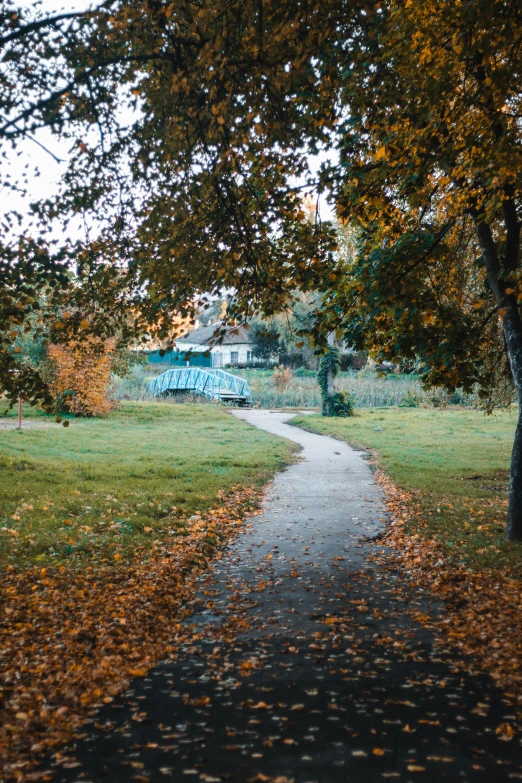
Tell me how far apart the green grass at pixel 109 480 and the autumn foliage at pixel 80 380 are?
329 cm

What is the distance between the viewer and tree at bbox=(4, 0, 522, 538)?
5676 mm

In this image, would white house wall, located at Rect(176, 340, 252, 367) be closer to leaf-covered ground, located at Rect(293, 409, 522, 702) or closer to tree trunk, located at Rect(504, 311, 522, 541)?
leaf-covered ground, located at Rect(293, 409, 522, 702)

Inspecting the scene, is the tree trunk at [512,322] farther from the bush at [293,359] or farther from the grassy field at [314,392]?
the bush at [293,359]

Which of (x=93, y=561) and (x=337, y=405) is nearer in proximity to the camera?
(x=93, y=561)

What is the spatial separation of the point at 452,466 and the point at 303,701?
14.1m

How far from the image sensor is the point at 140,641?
516 cm

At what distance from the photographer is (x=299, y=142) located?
258 inches

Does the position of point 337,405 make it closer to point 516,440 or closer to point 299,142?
point 516,440

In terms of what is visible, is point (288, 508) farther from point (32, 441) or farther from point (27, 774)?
point (32, 441)

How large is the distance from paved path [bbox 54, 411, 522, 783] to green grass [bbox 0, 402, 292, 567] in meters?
2.47

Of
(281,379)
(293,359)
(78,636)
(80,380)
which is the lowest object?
(78,636)

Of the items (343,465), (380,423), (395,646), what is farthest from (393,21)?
(380,423)

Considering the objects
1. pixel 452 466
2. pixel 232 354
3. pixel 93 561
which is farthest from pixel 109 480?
pixel 232 354

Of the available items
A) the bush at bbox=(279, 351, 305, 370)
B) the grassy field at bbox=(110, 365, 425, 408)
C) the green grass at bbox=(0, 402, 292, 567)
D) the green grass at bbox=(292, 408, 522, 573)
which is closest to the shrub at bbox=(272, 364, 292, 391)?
the grassy field at bbox=(110, 365, 425, 408)
